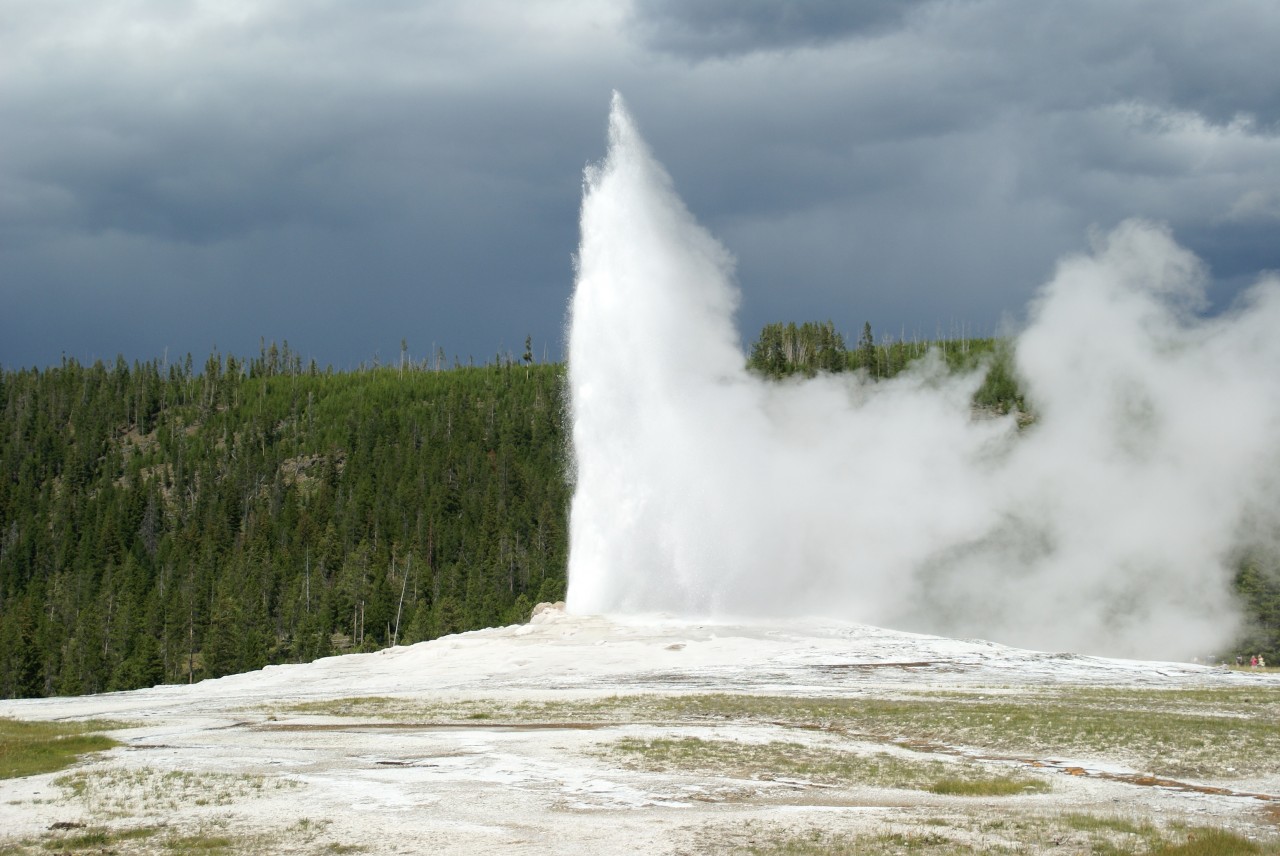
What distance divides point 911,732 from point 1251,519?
47705 millimetres

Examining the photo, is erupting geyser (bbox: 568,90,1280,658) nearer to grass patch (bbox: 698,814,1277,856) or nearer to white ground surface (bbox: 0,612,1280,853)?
white ground surface (bbox: 0,612,1280,853)

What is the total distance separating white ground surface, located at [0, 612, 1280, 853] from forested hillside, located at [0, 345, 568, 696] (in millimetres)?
48175

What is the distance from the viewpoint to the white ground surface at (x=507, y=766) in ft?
45.6

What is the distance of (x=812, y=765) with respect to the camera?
18.4 meters

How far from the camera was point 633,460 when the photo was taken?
154 ft

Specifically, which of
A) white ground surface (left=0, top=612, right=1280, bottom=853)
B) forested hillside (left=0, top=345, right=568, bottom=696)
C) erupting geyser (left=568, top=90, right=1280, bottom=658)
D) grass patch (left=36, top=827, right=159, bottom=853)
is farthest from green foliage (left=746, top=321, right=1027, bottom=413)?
grass patch (left=36, top=827, right=159, bottom=853)

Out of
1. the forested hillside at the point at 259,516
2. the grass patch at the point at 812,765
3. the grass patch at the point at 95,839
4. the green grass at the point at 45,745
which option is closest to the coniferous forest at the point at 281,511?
the forested hillside at the point at 259,516

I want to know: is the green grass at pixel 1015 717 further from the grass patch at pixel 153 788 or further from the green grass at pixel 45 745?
the grass patch at pixel 153 788

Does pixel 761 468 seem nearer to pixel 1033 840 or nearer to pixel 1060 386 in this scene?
pixel 1060 386

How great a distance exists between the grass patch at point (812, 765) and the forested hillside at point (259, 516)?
2458 inches

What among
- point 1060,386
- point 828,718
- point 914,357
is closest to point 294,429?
point 914,357

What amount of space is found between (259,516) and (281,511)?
4.65m

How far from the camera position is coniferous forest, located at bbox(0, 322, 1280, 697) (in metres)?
86.1

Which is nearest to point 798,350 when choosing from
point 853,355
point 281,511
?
point 853,355
